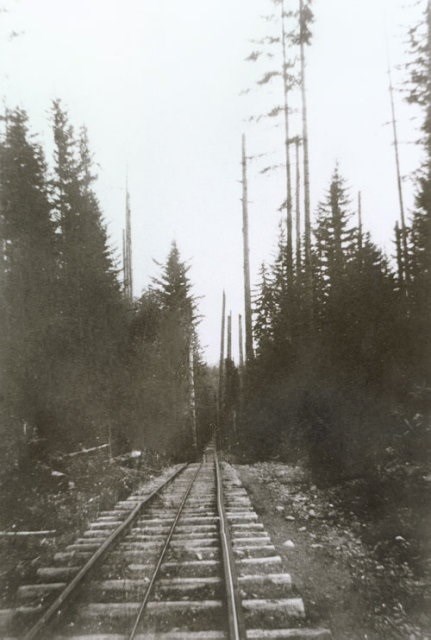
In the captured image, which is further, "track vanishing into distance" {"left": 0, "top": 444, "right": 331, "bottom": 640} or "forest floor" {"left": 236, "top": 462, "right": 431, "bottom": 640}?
"forest floor" {"left": 236, "top": 462, "right": 431, "bottom": 640}

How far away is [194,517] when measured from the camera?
866cm

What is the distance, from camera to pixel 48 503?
10.0 meters

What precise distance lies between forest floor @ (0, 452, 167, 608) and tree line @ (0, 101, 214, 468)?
87 centimetres

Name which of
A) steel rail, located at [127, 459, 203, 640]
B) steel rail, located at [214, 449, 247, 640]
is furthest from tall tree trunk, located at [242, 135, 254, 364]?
steel rail, located at [214, 449, 247, 640]

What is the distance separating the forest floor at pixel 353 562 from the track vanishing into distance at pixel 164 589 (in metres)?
0.41

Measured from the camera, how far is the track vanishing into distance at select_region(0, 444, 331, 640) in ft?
14.4

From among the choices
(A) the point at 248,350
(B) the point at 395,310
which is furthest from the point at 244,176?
(B) the point at 395,310

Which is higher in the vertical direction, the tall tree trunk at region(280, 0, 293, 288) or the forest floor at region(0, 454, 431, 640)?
the tall tree trunk at region(280, 0, 293, 288)

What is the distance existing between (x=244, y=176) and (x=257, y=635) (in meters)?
22.8

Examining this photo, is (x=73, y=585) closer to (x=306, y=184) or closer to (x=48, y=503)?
(x=48, y=503)

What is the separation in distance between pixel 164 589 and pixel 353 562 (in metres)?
2.81

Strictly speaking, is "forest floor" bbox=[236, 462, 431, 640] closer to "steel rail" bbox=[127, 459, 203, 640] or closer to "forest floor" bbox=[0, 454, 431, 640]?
"forest floor" bbox=[0, 454, 431, 640]

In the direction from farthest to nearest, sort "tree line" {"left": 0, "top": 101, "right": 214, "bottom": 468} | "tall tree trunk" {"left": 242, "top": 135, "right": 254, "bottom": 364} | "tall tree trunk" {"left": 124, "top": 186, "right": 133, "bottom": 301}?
"tall tree trunk" {"left": 124, "top": 186, "right": 133, "bottom": 301}
"tall tree trunk" {"left": 242, "top": 135, "right": 254, "bottom": 364}
"tree line" {"left": 0, "top": 101, "right": 214, "bottom": 468}

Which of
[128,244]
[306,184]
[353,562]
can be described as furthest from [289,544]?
[128,244]
